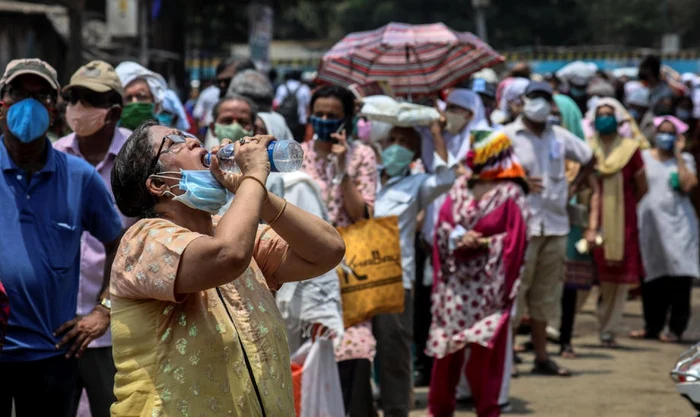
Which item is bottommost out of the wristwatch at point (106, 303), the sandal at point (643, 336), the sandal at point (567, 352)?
the sandal at point (643, 336)

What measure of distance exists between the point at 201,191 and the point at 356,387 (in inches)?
136

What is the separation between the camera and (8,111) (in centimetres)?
499

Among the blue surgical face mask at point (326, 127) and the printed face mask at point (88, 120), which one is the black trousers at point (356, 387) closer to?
the blue surgical face mask at point (326, 127)

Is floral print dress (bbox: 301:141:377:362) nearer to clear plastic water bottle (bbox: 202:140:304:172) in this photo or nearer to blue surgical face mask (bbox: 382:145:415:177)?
blue surgical face mask (bbox: 382:145:415:177)

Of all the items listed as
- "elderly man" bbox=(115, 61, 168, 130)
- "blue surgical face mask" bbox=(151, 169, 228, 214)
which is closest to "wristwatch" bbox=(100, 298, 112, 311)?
"blue surgical face mask" bbox=(151, 169, 228, 214)

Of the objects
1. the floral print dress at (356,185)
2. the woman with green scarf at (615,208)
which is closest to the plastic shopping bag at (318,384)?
the floral print dress at (356,185)

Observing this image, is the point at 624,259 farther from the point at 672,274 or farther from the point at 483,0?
the point at 483,0

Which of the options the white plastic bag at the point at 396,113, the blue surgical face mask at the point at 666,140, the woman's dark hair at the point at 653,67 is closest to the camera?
the white plastic bag at the point at 396,113

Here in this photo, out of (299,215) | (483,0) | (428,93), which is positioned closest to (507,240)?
(428,93)

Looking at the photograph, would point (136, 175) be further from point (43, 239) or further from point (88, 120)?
point (88, 120)

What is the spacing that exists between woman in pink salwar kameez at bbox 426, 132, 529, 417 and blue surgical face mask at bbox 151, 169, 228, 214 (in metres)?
4.21

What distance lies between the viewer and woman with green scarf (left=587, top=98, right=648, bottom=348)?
1064 cm

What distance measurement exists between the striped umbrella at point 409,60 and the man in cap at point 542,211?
2.05 ft

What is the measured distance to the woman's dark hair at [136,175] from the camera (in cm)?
361
